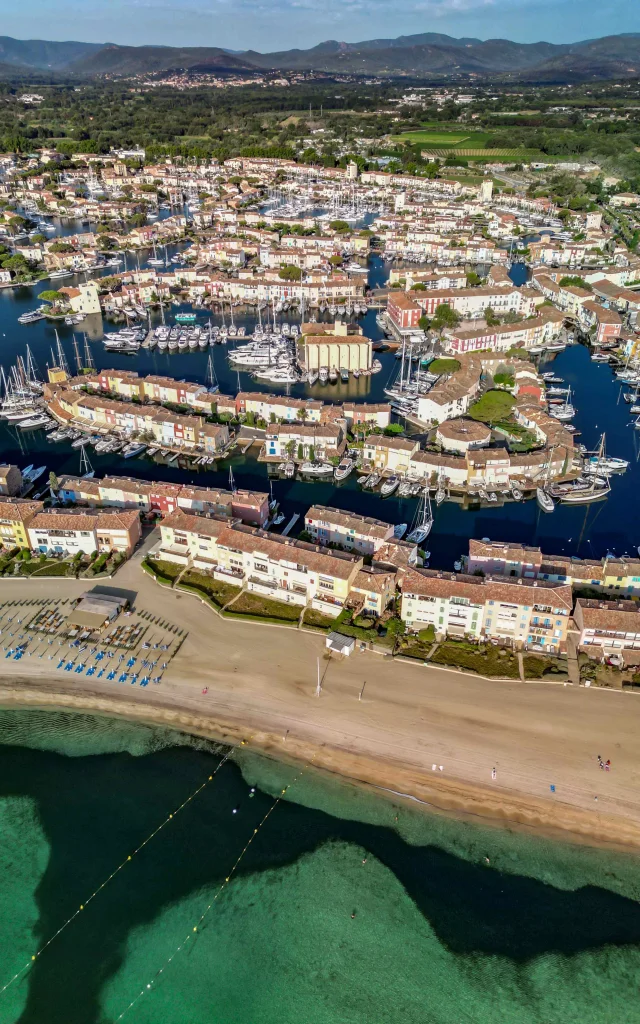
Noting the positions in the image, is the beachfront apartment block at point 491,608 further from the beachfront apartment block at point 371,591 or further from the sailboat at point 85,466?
the sailboat at point 85,466

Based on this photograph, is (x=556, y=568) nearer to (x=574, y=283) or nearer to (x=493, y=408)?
(x=493, y=408)

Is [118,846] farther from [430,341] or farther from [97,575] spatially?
[430,341]

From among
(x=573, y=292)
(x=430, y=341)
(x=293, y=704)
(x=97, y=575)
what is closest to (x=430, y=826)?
(x=293, y=704)

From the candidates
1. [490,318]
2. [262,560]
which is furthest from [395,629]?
[490,318]

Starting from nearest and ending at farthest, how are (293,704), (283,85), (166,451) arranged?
(293,704), (166,451), (283,85)

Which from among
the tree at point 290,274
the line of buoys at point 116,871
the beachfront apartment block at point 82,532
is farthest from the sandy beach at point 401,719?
the tree at point 290,274

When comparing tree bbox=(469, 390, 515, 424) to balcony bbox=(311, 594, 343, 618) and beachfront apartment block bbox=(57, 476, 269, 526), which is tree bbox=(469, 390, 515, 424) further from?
balcony bbox=(311, 594, 343, 618)

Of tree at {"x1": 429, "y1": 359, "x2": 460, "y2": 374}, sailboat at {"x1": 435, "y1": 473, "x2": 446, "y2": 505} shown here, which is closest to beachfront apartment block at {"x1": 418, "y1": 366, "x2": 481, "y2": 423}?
tree at {"x1": 429, "y1": 359, "x2": 460, "y2": 374}
